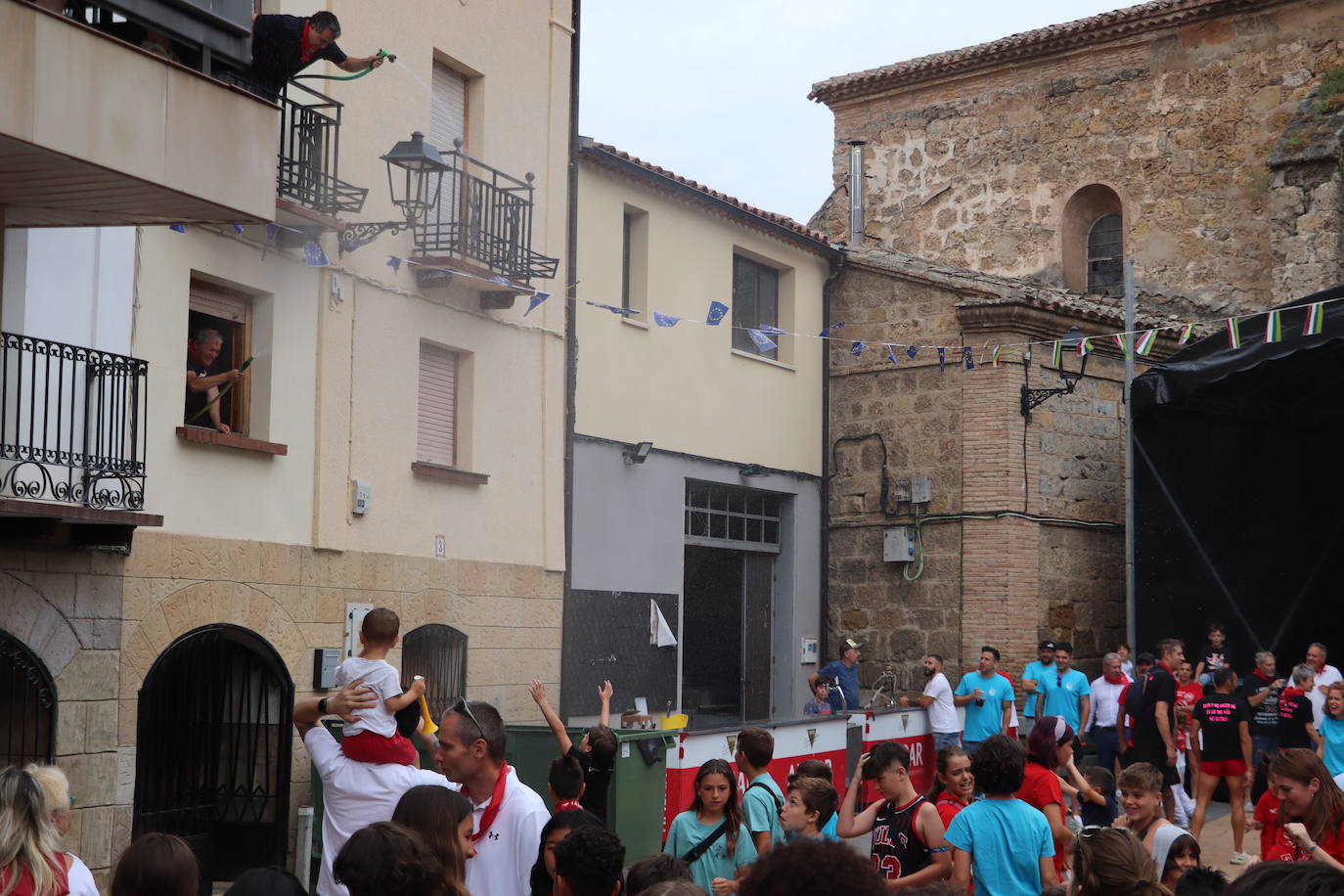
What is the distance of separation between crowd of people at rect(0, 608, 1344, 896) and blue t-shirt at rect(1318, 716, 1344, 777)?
148 inches

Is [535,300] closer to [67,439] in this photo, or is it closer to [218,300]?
[218,300]

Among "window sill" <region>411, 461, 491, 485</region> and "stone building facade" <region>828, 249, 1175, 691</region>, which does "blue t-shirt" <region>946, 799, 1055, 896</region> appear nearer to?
"window sill" <region>411, 461, 491, 485</region>

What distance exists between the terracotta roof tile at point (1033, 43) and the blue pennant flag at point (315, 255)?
14.9m

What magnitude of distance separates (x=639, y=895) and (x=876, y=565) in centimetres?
1599

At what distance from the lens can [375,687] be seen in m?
6.33

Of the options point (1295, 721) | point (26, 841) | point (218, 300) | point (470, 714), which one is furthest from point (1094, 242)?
point (26, 841)

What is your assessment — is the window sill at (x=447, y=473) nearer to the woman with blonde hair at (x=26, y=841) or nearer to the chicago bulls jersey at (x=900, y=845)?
the chicago bulls jersey at (x=900, y=845)

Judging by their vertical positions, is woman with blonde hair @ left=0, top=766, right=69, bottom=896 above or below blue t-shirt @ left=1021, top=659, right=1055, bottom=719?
above

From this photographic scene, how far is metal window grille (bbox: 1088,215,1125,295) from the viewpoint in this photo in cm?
2469

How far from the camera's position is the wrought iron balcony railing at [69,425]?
10.4 meters

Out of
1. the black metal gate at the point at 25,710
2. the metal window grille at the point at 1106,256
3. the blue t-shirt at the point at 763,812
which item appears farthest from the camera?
the metal window grille at the point at 1106,256

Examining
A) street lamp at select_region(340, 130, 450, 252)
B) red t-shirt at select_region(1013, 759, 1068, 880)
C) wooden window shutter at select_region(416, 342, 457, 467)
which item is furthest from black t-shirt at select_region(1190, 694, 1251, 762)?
street lamp at select_region(340, 130, 450, 252)

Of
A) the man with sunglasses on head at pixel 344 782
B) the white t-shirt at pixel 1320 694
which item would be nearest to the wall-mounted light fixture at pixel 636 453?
the white t-shirt at pixel 1320 694

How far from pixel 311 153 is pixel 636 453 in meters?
5.61
